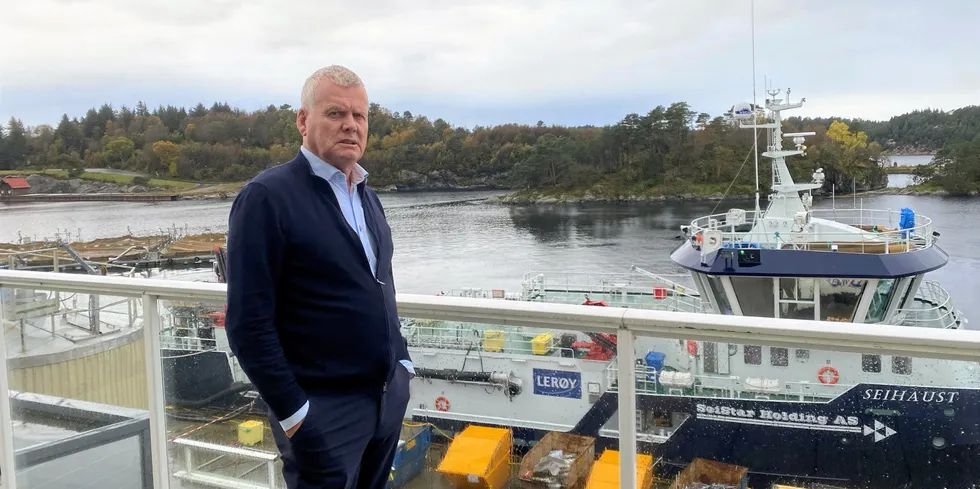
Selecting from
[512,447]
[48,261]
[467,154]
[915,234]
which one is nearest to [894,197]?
[467,154]

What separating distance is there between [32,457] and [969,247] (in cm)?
3618

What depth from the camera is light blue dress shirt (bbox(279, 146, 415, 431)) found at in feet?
4.16

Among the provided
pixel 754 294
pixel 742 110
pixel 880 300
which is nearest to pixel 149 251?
pixel 742 110

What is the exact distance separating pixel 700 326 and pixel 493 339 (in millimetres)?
987

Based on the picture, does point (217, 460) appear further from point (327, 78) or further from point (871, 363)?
point (871, 363)

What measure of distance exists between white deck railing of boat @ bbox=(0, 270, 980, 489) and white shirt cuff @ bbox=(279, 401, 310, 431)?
0.38 metres

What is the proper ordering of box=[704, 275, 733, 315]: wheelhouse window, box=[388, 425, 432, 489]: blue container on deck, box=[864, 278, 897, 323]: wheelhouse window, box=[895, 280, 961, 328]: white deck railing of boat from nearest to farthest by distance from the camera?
1. box=[388, 425, 432, 489]: blue container on deck
2. box=[864, 278, 897, 323]: wheelhouse window
3. box=[704, 275, 733, 315]: wheelhouse window
4. box=[895, 280, 961, 328]: white deck railing of boat

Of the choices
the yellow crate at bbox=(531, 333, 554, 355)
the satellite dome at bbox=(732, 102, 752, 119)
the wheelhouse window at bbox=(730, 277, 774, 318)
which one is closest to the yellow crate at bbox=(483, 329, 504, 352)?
the yellow crate at bbox=(531, 333, 554, 355)

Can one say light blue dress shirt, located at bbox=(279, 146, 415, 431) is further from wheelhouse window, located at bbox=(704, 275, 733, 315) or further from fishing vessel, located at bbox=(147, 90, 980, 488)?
wheelhouse window, located at bbox=(704, 275, 733, 315)

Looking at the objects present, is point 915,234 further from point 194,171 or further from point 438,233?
point 438,233

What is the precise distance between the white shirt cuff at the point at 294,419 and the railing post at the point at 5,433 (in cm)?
156

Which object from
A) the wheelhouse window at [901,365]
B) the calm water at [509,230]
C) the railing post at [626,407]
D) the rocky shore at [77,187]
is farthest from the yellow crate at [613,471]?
the rocky shore at [77,187]

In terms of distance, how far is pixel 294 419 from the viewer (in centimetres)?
120

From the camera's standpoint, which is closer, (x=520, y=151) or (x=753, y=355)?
(x=753, y=355)
